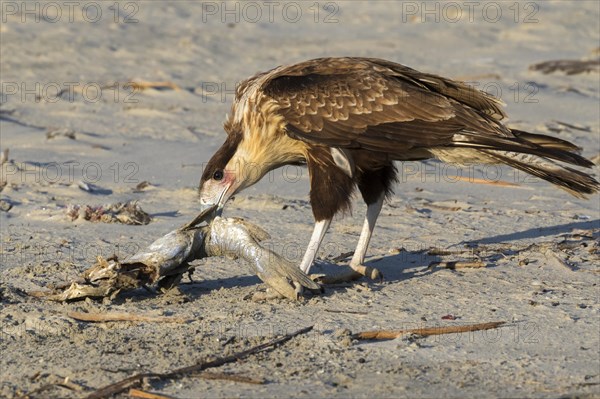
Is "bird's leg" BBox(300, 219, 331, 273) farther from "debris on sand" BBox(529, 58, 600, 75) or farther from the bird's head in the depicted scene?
"debris on sand" BBox(529, 58, 600, 75)

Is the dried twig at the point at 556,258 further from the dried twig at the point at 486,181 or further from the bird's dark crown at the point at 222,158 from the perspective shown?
the dried twig at the point at 486,181

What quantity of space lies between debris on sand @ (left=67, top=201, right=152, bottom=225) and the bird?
1.37 metres

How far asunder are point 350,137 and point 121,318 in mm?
1925

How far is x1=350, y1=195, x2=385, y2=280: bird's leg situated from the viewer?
711cm

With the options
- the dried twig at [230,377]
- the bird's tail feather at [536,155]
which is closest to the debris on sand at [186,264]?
the dried twig at [230,377]

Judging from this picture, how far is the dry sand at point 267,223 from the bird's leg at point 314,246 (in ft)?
1.17

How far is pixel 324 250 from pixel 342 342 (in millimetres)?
2253

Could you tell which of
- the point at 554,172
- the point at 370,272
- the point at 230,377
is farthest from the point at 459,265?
the point at 230,377

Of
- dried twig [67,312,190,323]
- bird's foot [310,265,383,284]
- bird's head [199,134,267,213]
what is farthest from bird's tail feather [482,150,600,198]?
dried twig [67,312,190,323]

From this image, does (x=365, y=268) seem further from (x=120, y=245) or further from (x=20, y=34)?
(x=20, y=34)

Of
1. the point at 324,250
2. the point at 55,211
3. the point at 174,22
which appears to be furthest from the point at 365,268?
the point at 174,22

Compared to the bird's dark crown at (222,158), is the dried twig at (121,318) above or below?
below

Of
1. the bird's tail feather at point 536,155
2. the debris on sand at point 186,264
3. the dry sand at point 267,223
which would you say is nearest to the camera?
the dry sand at point 267,223

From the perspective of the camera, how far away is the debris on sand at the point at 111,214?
8.41 metres
